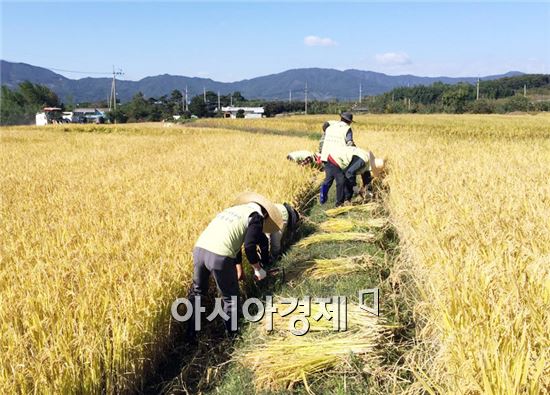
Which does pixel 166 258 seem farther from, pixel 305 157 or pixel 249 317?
pixel 305 157

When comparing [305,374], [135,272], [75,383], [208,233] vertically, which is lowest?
[305,374]

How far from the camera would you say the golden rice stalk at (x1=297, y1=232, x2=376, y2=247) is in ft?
17.2

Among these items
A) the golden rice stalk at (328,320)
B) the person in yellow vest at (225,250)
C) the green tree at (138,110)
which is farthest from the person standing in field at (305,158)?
the green tree at (138,110)

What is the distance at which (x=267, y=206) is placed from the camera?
13.1ft

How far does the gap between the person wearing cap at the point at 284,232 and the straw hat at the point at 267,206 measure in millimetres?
246

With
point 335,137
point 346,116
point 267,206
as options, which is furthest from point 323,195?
point 267,206

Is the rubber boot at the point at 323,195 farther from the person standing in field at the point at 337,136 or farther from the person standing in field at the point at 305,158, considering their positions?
the person standing in field at the point at 305,158

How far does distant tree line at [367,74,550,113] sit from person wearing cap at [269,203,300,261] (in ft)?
186

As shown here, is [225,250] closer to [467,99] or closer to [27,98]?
[467,99]

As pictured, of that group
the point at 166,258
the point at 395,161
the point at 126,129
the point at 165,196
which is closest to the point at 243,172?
the point at 165,196

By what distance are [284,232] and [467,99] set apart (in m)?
74.0

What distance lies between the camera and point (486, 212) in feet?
13.5

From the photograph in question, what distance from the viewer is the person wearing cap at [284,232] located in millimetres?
4780

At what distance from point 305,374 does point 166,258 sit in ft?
4.98
